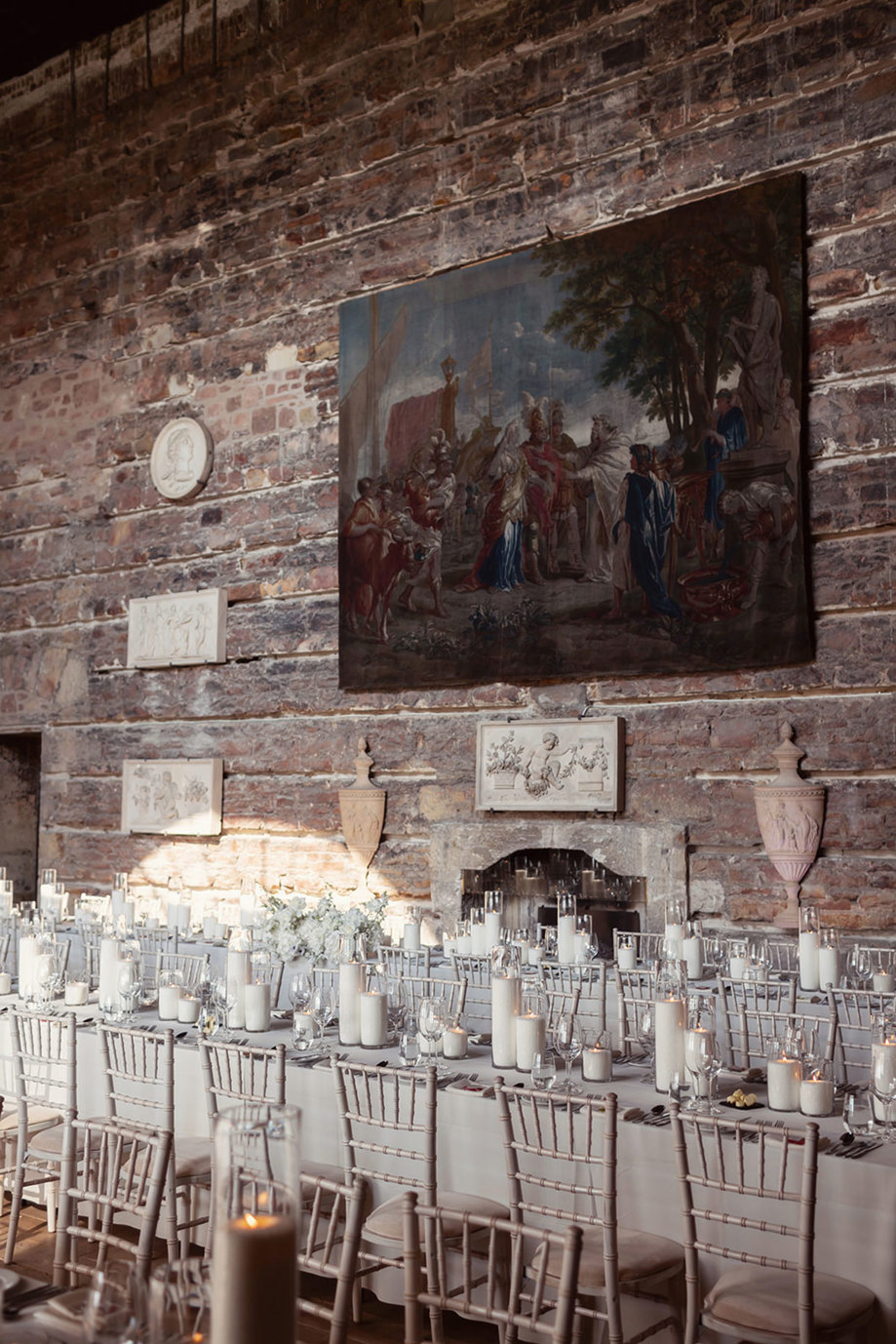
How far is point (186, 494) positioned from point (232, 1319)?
11.1 metres

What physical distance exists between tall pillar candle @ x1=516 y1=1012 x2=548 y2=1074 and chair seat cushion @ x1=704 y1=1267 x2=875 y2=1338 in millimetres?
1153

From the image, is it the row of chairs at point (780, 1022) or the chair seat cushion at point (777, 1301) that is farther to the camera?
the row of chairs at point (780, 1022)

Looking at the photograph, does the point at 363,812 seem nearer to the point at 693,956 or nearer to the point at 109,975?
the point at 693,956

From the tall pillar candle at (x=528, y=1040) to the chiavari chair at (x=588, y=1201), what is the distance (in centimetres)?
46

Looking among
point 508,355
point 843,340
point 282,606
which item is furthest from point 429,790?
point 843,340

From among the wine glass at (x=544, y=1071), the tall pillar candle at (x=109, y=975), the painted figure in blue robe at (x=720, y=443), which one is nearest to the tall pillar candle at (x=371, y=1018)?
the wine glass at (x=544, y=1071)

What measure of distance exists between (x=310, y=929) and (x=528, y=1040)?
2.61 metres

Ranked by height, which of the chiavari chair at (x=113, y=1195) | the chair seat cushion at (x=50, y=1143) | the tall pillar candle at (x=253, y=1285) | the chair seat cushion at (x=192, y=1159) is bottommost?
the chair seat cushion at (x=50, y=1143)

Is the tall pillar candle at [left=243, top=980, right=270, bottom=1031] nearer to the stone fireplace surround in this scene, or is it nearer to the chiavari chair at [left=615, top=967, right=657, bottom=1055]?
the chiavari chair at [left=615, top=967, right=657, bottom=1055]

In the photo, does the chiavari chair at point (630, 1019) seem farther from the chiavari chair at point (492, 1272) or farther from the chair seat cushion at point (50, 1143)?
the chair seat cushion at point (50, 1143)

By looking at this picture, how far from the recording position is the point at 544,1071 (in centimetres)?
418

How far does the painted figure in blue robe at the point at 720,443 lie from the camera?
351 inches

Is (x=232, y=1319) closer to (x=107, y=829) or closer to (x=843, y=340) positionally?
(x=843, y=340)

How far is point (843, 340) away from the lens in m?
8.64
